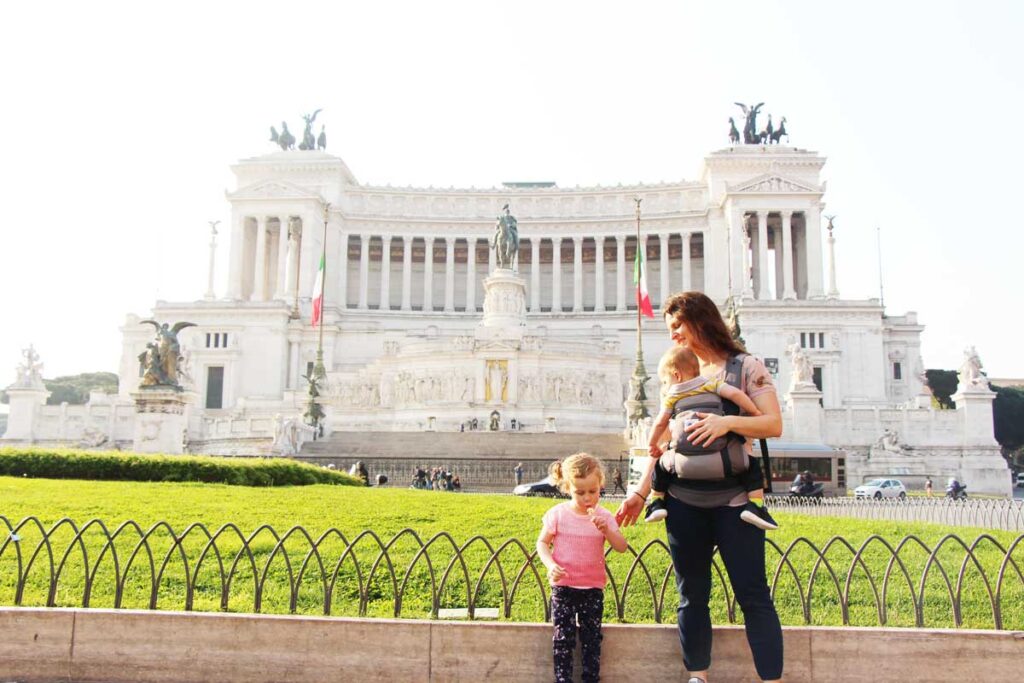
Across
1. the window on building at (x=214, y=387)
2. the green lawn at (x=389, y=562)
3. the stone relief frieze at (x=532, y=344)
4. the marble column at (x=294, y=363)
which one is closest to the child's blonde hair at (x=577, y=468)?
the green lawn at (x=389, y=562)

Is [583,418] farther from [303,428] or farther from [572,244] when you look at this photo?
[572,244]

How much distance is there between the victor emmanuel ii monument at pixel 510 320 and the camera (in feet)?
174

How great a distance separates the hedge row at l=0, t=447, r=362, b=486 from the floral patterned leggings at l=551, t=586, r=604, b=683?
58.5 ft

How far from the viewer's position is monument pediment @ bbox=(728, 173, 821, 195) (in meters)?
85.9

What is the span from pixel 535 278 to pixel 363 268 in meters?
17.9

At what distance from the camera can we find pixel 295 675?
27.0ft

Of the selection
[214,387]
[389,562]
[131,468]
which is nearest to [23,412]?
[214,387]

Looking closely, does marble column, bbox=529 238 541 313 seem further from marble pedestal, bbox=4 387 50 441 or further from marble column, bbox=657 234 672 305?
marble pedestal, bbox=4 387 50 441

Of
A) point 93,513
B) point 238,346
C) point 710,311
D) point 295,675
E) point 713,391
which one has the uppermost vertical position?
point 238,346

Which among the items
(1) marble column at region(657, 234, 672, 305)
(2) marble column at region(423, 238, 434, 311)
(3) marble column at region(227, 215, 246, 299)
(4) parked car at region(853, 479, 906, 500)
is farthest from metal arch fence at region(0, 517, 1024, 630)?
(2) marble column at region(423, 238, 434, 311)

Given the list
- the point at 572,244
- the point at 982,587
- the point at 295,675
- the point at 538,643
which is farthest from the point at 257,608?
the point at 572,244

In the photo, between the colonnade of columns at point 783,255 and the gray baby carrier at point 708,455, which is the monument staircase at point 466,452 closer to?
the gray baby carrier at point 708,455

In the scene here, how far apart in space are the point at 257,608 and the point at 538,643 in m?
2.80

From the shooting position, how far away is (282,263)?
311 ft
